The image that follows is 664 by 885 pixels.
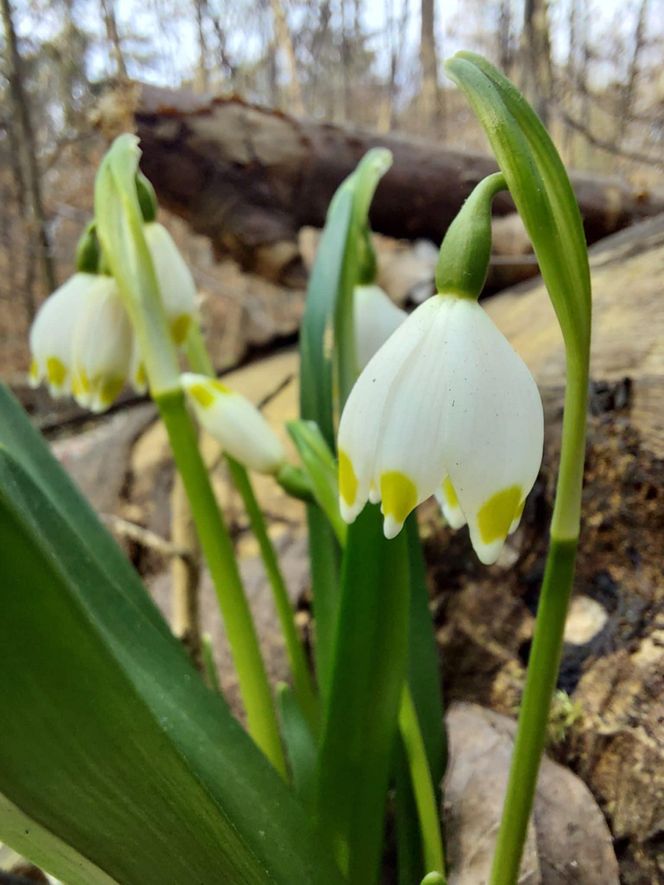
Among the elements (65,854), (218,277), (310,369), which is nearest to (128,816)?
(65,854)

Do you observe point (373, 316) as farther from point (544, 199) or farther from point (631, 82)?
point (631, 82)

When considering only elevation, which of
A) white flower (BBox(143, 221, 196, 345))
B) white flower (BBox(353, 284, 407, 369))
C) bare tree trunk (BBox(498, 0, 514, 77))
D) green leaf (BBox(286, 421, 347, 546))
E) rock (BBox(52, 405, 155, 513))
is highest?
bare tree trunk (BBox(498, 0, 514, 77))

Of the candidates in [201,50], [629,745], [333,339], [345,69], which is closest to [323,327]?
[333,339]

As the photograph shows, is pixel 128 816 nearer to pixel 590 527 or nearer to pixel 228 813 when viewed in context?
pixel 228 813

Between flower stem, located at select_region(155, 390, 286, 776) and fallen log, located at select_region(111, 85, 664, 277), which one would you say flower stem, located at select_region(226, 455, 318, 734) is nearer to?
flower stem, located at select_region(155, 390, 286, 776)

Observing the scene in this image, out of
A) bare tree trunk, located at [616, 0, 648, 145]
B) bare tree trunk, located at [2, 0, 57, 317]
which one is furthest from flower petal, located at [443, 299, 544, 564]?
bare tree trunk, located at [616, 0, 648, 145]

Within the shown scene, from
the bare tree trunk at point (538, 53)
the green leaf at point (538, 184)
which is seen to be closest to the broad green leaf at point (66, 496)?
the green leaf at point (538, 184)
